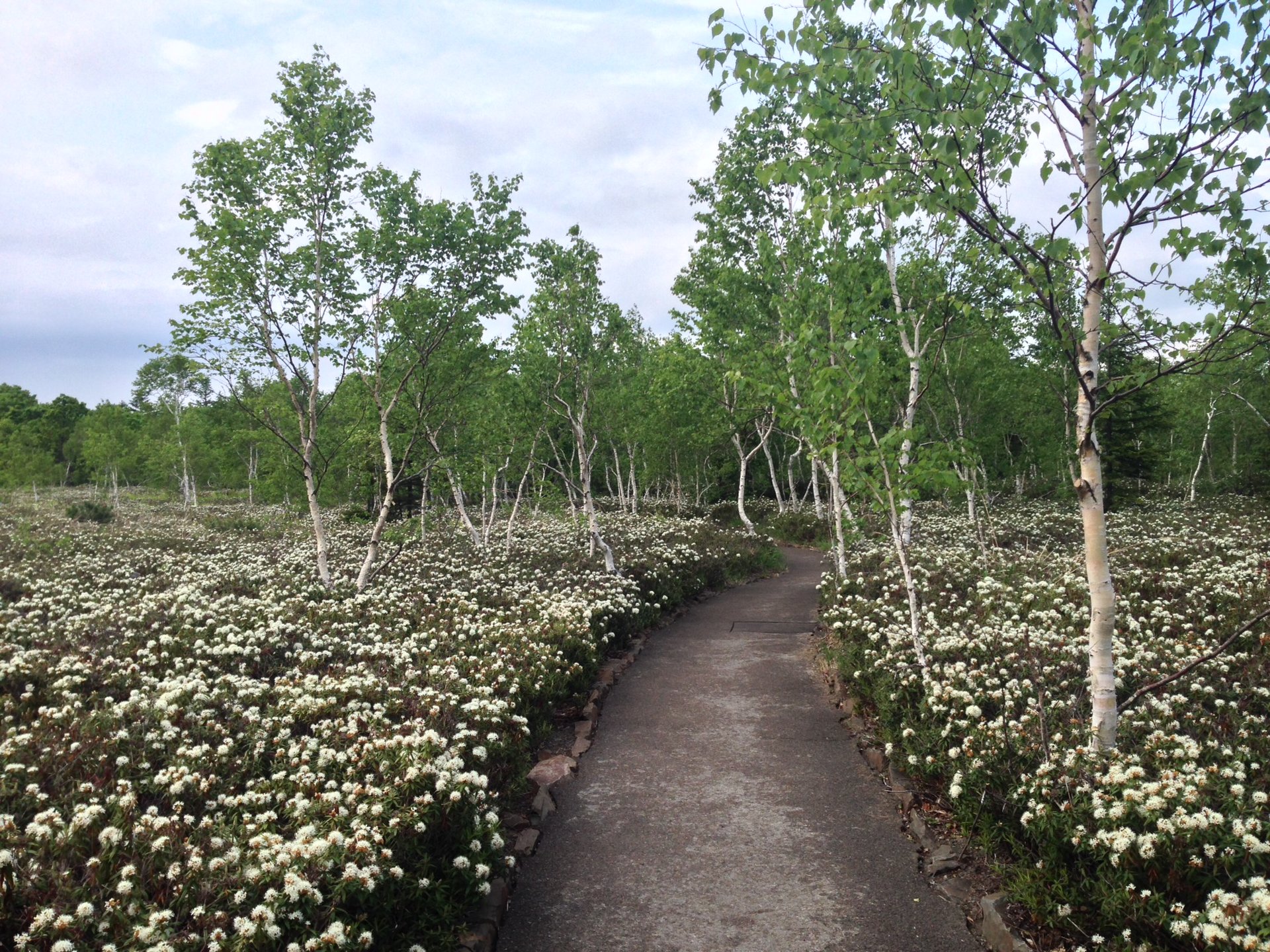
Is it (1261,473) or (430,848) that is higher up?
(1261,473)

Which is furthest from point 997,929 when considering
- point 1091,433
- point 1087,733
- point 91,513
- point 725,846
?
point 91,513

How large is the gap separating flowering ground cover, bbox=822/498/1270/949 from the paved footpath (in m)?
0.72

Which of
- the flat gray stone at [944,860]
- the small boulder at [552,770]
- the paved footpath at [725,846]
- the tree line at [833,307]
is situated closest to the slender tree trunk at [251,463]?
the tree line at [833,307]

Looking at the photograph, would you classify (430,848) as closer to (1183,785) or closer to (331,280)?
(1183,785)

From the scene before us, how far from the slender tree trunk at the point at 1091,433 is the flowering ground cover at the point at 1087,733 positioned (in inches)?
20.2

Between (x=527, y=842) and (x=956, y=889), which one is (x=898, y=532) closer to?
(x=956, y=889)

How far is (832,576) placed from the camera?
1666cm

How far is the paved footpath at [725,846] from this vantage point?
509 centimetres

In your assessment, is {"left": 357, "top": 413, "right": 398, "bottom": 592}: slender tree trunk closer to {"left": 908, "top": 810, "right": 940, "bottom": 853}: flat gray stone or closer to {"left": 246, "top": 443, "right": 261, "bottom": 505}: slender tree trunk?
{"left": 908, "top": 810, "right": 940, "bottom": 853}: flat gray stone

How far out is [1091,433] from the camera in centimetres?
538

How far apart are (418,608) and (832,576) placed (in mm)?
9412

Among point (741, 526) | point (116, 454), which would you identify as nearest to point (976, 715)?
point (741, 526)

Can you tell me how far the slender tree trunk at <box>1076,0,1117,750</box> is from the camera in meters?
5.29

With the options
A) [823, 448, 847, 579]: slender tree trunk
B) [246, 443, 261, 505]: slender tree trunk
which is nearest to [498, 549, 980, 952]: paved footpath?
[823, 448, 847, 579]: slender tree trunk
